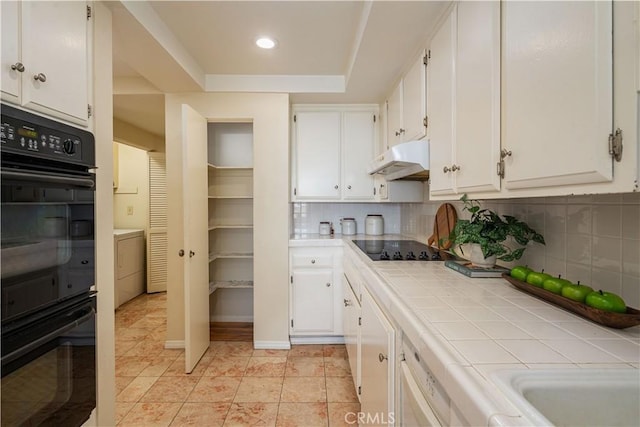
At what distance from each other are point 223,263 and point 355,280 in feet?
5.68

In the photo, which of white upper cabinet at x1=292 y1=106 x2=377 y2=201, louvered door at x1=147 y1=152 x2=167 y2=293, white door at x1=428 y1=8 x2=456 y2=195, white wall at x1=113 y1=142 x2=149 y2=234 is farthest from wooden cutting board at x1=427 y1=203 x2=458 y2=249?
white wall at x1=113 y1=142 x2=149 y2=234

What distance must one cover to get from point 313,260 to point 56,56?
2.01 metres

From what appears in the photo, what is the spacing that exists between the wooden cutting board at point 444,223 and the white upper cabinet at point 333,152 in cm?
82

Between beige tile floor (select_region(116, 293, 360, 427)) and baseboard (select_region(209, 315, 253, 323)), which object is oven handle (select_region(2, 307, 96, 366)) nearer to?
beige tile floor (select_region(116, 293, 360, 427))

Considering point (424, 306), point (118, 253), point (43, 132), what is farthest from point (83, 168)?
point (118, 253)

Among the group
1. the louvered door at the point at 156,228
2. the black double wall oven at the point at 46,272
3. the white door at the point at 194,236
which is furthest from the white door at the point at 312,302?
the louvered door at the point at 156,228

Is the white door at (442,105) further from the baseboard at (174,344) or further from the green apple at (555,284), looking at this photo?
the baseboard at (174,344)

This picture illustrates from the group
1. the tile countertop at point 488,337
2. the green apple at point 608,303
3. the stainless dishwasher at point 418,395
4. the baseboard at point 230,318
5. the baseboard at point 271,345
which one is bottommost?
the baseboard at point 271,345

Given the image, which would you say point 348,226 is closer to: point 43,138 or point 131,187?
point 43,138

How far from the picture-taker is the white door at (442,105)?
135 cm

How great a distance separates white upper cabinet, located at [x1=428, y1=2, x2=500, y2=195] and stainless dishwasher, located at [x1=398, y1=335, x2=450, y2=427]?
2.16 ft

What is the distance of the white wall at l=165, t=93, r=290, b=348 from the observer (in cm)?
249

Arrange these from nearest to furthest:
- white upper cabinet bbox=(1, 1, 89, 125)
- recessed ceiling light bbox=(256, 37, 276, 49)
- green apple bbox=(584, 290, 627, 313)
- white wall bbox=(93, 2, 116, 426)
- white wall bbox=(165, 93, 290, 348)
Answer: green apple bbox=(584, 290, 627, 313), white upper cabinet bbox=(1, 1, 89, 125), white wall bbox=(93, 2, 116, 426), recessed ceiling light bbox=(256, 37, 276, 49), white wall bbox=(165, 93, 290, 348)

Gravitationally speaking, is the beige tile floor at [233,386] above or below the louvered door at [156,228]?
below
